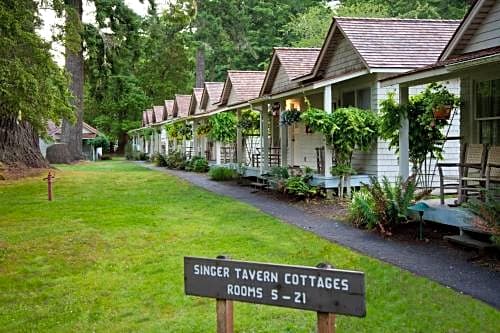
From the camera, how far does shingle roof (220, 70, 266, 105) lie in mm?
25391

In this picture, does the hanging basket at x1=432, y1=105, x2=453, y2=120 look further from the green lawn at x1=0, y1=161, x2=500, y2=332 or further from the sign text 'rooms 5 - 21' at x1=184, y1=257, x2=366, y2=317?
the sign text 'rooms 5 - 21' at x1=184, y1=257, x2=366, y2=317

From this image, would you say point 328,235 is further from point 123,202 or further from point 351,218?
point 123,202

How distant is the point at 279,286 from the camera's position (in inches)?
134

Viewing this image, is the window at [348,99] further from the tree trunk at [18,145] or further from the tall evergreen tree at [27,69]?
the tree trunk at [18,145]

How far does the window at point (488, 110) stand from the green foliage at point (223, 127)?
587 inches

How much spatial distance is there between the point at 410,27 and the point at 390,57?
2.35m

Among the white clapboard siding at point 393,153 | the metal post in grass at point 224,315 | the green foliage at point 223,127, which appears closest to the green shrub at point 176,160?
the green foliage at point 223,127

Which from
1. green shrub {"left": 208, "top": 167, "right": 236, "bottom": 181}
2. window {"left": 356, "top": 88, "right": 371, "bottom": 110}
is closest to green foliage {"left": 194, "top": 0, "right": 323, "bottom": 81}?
green shrub {"left": 208, "top": 167, "right": 236, "bottom": 181}

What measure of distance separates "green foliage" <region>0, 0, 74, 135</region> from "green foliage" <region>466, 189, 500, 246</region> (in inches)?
330

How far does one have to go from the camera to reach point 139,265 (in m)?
7.81

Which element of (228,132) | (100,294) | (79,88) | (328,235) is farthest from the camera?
(79,88)

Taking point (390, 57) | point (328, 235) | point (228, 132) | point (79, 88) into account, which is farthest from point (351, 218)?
point (79, 88)

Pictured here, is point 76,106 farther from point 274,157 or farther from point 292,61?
point 292,61

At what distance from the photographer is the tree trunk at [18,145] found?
25.0 m
